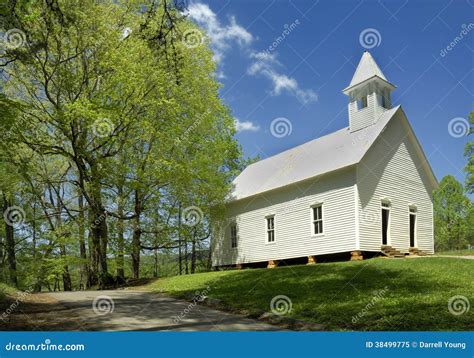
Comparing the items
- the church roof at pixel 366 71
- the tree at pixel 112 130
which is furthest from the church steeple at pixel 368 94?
Result: the tree at pixel 112 130

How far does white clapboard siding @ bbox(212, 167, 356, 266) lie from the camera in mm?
20188

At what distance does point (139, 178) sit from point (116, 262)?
4.25 m

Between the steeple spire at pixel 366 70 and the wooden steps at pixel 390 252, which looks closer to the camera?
the wooden steps at pixel 390 252

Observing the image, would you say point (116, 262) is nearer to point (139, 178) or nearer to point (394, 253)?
point (139, 178)

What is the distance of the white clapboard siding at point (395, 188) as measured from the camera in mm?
20109

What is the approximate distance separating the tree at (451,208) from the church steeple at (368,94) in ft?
77.5

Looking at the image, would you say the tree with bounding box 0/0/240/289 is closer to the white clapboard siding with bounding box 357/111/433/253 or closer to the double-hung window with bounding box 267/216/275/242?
the double-hung window with bounding box 267/216/275/242

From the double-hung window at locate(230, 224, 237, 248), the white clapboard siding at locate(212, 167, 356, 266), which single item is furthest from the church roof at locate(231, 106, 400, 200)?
the double-hung window at locate(230, 224, 237, 248)

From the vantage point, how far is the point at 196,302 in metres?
11.9

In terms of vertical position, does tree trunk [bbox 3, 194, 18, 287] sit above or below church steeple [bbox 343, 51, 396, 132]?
below

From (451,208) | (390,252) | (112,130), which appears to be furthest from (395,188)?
(451,208)

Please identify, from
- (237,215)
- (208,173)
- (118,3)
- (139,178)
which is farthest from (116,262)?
(118,3)

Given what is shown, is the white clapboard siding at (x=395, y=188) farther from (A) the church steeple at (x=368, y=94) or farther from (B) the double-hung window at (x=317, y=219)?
(B) the double-hung window at (x=317, y=219)

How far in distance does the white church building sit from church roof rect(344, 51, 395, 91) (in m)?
0.06
